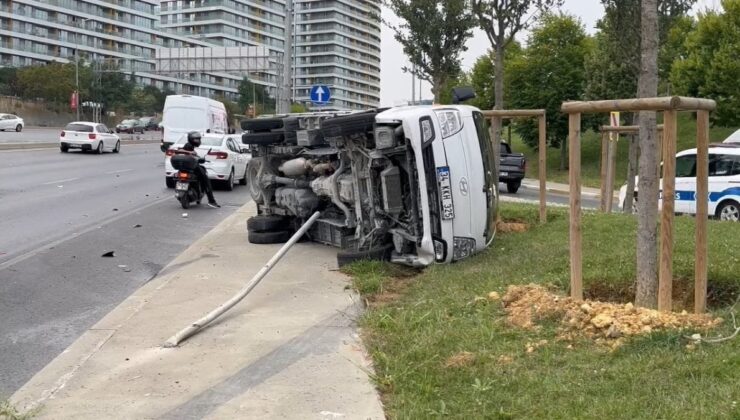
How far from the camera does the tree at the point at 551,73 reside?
34688 mm

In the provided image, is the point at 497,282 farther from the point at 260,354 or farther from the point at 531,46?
the point at 531,46

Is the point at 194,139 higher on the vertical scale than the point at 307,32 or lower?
lower

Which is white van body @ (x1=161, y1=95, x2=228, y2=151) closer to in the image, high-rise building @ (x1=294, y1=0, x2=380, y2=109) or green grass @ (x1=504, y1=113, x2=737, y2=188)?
green grass @ (x1=504, y1=113, x2=737, y2=188)

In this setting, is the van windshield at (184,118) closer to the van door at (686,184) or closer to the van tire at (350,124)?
the van door at (686,184)

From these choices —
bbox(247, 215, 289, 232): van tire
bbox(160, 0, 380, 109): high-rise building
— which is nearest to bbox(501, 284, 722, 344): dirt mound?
bbox(247, 215, 289, 232): van tire

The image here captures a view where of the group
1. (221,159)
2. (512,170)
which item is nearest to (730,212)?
(512,170)

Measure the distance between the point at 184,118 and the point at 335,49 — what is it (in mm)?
119706

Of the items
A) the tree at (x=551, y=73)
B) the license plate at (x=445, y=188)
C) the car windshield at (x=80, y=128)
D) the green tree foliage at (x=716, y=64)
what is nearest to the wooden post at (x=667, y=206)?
the license plate at (x=445, y=188)

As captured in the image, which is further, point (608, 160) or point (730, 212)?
point (730, 212)

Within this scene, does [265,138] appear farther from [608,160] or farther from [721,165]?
[721,165]

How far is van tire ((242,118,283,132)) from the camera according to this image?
35.1 ft

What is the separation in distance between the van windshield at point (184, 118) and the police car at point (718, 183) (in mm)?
22105

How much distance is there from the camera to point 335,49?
14825 centimetres

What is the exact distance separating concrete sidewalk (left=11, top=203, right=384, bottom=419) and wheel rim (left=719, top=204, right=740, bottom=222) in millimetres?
9362
